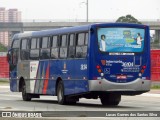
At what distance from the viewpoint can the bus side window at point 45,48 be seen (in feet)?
99.0

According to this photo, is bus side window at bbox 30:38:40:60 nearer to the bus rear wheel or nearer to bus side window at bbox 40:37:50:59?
bus side window at bbox 40:37:50:59

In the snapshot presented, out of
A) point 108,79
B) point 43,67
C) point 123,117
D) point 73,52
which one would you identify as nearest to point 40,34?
point 43,67

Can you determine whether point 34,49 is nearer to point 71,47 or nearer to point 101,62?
point 71,47

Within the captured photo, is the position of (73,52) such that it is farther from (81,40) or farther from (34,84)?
(34,84)

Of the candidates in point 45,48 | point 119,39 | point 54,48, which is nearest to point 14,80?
point 45,48

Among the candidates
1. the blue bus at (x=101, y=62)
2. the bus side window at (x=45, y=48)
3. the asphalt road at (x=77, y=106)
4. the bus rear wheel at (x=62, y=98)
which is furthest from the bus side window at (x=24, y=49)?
the bus rear wheel at (x=62, y=98)

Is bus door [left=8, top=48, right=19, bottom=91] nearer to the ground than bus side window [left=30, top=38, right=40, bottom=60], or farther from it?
nearer to the ground

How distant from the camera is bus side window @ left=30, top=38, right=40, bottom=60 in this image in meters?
31.3

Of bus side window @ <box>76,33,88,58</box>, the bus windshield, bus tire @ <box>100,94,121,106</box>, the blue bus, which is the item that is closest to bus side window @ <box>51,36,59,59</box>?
the blue bus

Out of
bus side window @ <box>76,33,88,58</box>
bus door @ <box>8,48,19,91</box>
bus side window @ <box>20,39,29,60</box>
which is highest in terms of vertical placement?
bus side window @ <box>76,33,88,58</box>

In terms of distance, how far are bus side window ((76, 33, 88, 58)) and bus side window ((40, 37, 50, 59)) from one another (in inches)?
114

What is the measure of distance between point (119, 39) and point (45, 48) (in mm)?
4714

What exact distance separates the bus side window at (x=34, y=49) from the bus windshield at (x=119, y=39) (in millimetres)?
5354

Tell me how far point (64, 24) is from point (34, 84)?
3774 inches
